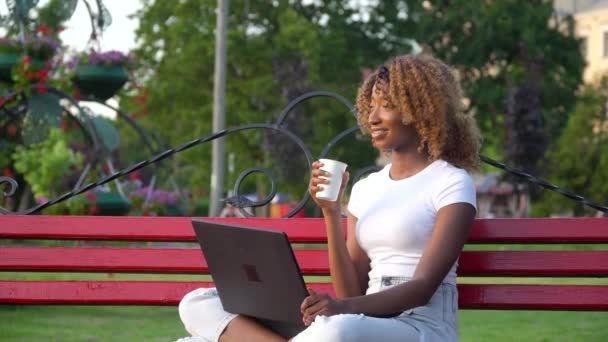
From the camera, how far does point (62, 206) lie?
39.8 ft

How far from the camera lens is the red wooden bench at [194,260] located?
4.03 metres

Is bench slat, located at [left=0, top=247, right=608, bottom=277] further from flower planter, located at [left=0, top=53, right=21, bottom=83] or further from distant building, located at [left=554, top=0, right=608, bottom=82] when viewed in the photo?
distant building, located at [left=554, top=0, right=608, bottom=82]

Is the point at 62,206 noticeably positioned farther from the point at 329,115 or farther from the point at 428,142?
the point at 329,115

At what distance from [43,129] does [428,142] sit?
26.2 feet

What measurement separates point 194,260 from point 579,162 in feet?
110

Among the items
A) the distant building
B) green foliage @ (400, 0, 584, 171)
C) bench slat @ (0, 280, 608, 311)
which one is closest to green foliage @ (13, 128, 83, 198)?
bench slat @ (0, 280, 608, 311)

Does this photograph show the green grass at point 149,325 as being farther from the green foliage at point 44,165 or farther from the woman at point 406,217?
the green foliage at point 44,165

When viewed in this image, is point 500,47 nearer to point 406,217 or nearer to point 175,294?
point 175,294

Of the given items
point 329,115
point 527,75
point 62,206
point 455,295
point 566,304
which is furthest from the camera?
point 527,75

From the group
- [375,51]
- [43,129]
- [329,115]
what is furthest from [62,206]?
[375,51]

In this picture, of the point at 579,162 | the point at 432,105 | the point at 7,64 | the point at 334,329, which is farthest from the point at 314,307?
the point at 579,162

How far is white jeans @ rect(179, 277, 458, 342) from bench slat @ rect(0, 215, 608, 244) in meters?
0.44

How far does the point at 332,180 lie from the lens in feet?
10.9

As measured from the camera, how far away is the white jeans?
10.7 ft
